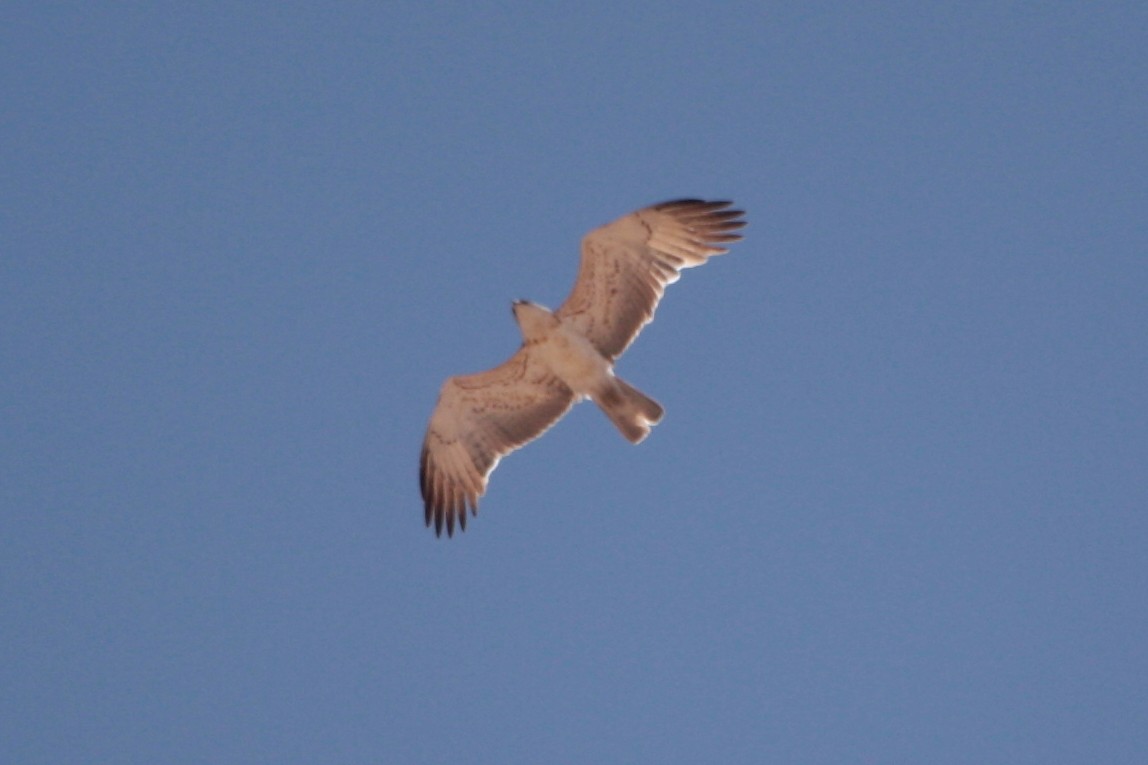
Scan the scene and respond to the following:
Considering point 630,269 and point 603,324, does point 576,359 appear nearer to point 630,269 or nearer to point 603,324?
point 603,324

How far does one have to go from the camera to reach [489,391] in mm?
16391

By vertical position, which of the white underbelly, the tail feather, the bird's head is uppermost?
the bird's head

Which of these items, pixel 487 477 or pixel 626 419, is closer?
pixel 626 419

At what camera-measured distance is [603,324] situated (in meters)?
15.9

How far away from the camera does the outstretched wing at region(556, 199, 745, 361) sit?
15.8 m

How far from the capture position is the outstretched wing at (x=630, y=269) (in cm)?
1581

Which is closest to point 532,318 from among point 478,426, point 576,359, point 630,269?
point 576,359

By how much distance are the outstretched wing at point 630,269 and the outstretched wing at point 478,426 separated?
0.66m

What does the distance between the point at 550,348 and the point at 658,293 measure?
117cm

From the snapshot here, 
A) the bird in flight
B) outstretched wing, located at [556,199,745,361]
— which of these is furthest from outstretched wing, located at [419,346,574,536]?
outstretched wing, located at [556,199,745,361]

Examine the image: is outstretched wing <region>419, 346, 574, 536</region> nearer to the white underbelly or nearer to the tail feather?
the white underbelly

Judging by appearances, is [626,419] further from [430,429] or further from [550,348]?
[430,429]

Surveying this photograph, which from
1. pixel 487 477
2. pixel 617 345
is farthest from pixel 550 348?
pixel 487 477

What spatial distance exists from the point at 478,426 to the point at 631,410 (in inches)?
75.7
